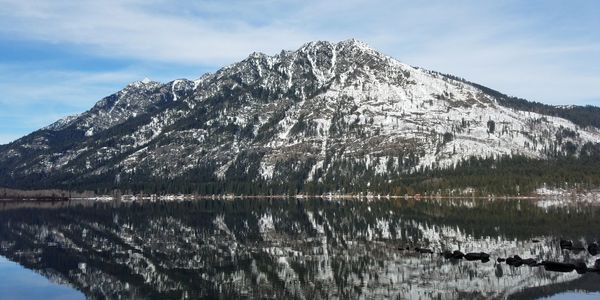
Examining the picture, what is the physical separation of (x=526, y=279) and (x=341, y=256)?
22.4m

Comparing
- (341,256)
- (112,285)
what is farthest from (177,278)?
(341,256)

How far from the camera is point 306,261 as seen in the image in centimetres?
6500

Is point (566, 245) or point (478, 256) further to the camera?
point (566, 245)

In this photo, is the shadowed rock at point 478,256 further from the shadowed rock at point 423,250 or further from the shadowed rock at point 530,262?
the shadowed rock at point 423,250

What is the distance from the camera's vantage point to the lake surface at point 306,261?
49188 mm

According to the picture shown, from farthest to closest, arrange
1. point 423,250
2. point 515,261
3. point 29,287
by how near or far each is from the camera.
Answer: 1. point 423,250
2. point 515,261
3. point 29,287

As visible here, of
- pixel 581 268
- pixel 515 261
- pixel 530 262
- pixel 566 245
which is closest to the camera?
pixel 581 268

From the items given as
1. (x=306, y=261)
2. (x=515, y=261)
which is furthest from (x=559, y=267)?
(x=306, y=261)

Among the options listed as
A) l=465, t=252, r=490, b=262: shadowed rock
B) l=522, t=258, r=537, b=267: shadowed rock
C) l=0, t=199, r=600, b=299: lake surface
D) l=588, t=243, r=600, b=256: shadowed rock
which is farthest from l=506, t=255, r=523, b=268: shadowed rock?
l=588, t=243, r=600, b=256: shadowed rock

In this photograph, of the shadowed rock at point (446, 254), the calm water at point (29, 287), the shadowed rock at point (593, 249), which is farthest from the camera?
the shadowed rock at point (446, 254)

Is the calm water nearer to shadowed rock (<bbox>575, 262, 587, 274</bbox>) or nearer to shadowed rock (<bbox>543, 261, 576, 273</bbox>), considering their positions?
shadowed rock (<bbox>543, 261, 576, 273</bbox>)

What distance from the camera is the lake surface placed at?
4919 centimetres

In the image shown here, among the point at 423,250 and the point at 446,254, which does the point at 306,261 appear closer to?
the point at 423,250

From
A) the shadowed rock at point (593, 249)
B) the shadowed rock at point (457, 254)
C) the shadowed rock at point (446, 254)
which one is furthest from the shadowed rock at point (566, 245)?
the shadowed rock at point (446, 254)
